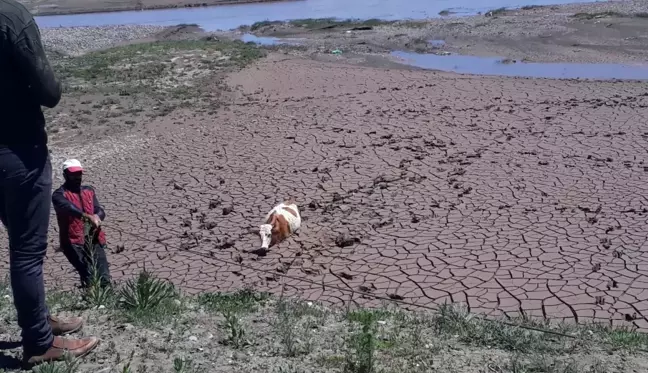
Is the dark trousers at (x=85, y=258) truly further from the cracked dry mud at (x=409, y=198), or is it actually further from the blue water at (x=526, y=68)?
the blue water at (x=526, y=68)

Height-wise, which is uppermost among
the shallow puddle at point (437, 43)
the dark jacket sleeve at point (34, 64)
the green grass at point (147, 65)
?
the dark jacket sleeve at point (34, 64)

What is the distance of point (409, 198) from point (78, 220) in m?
4.41

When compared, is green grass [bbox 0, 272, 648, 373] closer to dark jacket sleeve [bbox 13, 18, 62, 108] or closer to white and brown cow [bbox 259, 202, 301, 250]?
dark jacket sleeve [bbox 13, 18, 62, 108]

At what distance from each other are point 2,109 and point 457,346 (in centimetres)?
278

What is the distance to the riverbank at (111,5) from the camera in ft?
156

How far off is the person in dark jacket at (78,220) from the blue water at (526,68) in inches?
568

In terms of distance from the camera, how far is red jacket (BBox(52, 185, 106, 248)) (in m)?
5.55

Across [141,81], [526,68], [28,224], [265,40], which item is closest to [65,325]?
[28,224]

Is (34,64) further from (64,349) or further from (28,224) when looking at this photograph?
(64,349)

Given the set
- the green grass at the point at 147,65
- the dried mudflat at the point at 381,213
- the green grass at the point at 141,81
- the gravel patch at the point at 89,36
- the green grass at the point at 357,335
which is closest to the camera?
the green grass at the point at 357,335

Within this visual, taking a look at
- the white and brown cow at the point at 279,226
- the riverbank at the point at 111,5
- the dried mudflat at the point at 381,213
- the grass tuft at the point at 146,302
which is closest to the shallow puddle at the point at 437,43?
the dried mudflat at the point at 381,213

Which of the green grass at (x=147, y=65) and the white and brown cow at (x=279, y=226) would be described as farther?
the green grass at (x=147, y=65)

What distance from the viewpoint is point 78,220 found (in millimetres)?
5695

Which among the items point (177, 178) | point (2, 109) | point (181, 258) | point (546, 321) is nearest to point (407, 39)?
point (177, 178)
